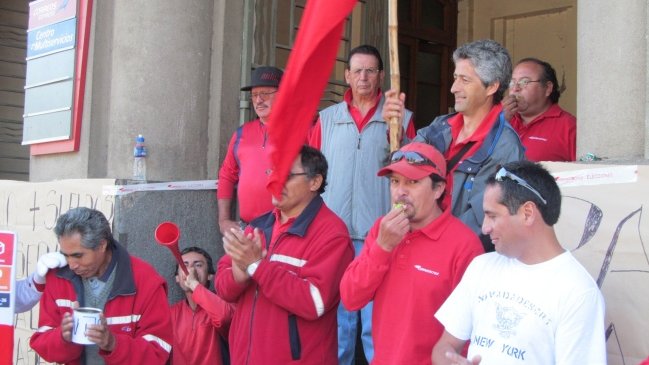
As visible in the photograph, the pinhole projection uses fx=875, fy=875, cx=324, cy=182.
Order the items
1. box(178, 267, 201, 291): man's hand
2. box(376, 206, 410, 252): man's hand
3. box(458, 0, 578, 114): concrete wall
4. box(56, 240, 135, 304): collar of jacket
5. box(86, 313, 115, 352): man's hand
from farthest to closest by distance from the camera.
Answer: box(458, 0, 578, 114): concrete wall
box(178, 267, 201, 291): man's hand
box(56, 240, 135, 304): collar of jacket
box(86, 313, 115, 352): man's hand
box(376, 206, 410, 252): man's hand

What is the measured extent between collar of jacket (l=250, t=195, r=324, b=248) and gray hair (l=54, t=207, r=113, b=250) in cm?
82

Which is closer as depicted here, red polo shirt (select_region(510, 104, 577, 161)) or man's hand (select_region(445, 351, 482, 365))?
man's hand (select_region(445, 351, 482, 365))

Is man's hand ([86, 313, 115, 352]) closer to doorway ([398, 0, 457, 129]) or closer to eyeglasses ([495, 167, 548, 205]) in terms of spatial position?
eyeglasses ([495, 167, 548, 205])

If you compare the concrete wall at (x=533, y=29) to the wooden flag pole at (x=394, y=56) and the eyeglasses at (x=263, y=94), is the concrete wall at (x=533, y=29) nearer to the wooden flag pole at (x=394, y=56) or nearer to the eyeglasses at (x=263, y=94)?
the eyeglasses at (x=263, y=94)

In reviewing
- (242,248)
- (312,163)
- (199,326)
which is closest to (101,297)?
(242,248)

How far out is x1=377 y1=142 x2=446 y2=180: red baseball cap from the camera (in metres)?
3.76

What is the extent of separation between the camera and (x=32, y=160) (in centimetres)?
762

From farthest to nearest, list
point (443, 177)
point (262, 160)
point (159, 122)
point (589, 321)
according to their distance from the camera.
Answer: point (159, 122) < point (262, 160) < point (443, 177) < point (589, 321)

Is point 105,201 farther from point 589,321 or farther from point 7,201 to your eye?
point 589,321

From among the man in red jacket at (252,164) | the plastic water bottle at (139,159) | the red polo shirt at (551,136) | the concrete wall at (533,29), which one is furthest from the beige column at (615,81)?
the concrete wall at (533,29)

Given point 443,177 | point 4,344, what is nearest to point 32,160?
point 4,344

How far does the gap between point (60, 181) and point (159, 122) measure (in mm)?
905

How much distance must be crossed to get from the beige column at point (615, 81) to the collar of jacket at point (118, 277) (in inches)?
98.7

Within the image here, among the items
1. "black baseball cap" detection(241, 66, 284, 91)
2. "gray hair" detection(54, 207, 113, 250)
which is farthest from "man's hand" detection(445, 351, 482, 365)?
"black baseball cap" detection(241, 66, 284, 91)
